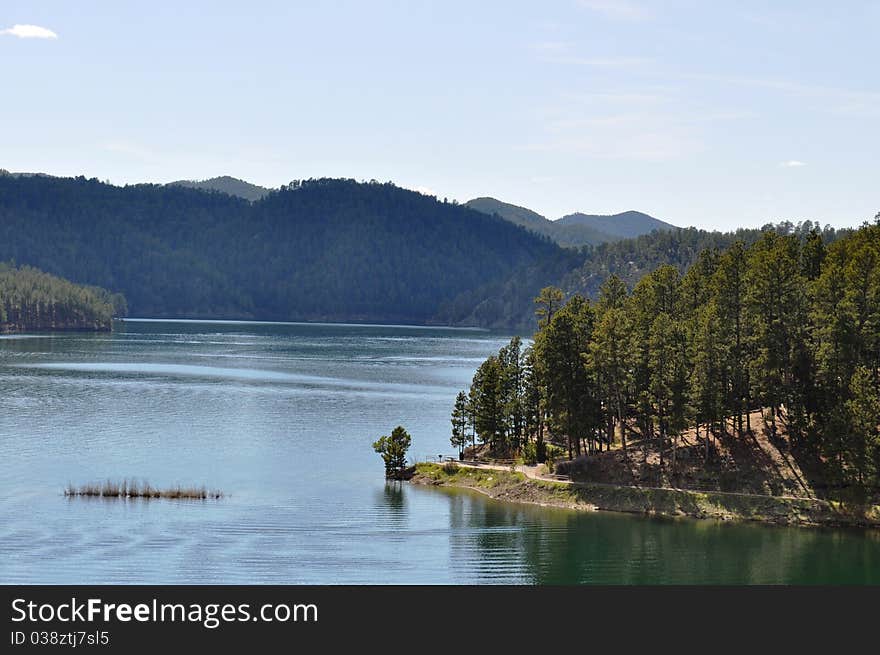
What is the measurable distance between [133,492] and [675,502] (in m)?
44.8

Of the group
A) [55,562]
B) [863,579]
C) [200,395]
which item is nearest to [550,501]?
[863,579]

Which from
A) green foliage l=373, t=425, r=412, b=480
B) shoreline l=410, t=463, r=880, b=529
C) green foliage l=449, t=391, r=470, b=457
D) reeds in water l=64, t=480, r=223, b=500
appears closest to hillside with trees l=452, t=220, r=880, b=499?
green foliage l=449, t=391, r=470, b=457

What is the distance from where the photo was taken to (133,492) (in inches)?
3622

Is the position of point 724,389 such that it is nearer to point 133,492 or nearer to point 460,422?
point 460,422

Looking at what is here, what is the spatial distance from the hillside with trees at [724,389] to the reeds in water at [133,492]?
28.0 metres

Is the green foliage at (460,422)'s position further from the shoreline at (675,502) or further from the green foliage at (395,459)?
the shoreline at (675,502)

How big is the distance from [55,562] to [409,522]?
27.2 m

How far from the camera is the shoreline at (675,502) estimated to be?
85.7 metres

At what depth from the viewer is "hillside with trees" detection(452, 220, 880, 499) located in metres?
90.4

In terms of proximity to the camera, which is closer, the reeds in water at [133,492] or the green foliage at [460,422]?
the reeds in water at [133,492]

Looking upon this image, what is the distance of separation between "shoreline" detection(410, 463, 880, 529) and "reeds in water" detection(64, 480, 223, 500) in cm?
2303

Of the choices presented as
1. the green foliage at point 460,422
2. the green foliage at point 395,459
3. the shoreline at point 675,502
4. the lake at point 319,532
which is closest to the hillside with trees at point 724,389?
the green foliage at point 460,422

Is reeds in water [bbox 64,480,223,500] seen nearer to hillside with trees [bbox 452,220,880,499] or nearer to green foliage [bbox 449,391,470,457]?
green foliage [bbox 449,391,470,457]

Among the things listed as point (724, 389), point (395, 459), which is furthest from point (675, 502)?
point (395, 459)
